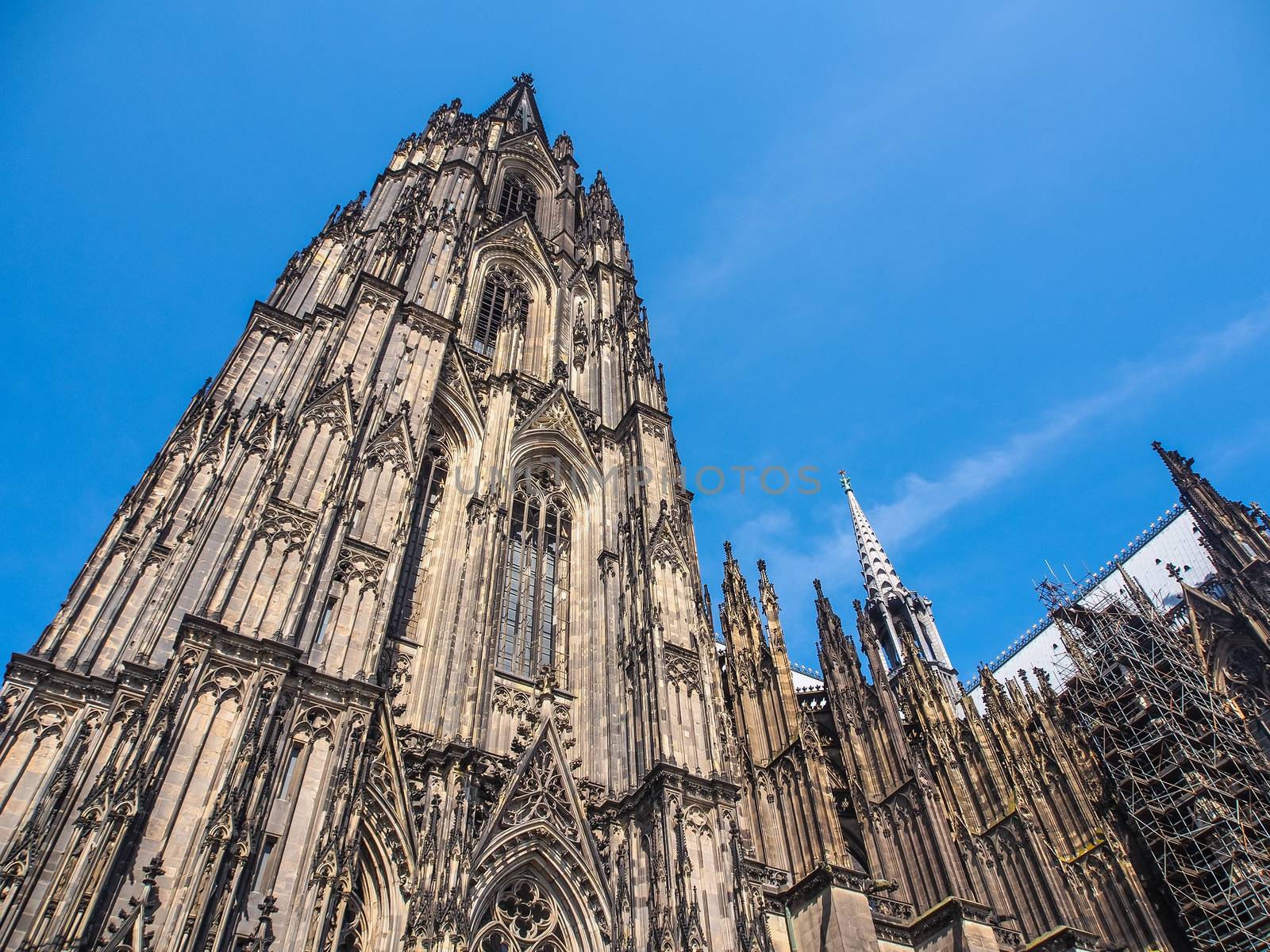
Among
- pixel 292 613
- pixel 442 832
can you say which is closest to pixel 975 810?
pixel 442 832

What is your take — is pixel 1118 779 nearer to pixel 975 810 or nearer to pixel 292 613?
pixel 975 810

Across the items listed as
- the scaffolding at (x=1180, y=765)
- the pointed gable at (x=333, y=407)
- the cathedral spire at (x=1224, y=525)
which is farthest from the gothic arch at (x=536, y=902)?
the cathedral spire at (x=1224, y=525)

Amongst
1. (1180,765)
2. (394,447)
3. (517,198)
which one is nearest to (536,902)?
(394,447)

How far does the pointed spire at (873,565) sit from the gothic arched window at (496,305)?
1157 inches

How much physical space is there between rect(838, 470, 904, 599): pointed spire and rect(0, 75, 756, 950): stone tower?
2917cm

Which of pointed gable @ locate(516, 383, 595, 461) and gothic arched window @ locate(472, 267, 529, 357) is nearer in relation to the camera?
pointed gable @ locate(516, 383, 595, 461)

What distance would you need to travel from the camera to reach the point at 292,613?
12367 mm

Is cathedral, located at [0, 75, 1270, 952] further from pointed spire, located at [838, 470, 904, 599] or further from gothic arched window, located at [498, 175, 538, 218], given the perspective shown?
pointed spire, located at [838, 470, 904, 599]

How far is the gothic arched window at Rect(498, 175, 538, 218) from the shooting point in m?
33.9

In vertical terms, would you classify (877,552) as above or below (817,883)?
above

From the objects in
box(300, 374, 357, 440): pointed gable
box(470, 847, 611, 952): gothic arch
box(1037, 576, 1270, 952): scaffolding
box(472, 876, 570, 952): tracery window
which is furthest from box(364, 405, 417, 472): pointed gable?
box(1037, 576, 1270, 952): scaffolding

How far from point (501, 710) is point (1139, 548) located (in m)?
38.0

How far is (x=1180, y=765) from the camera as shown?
88.2ft

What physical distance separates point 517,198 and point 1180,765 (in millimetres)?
30854
